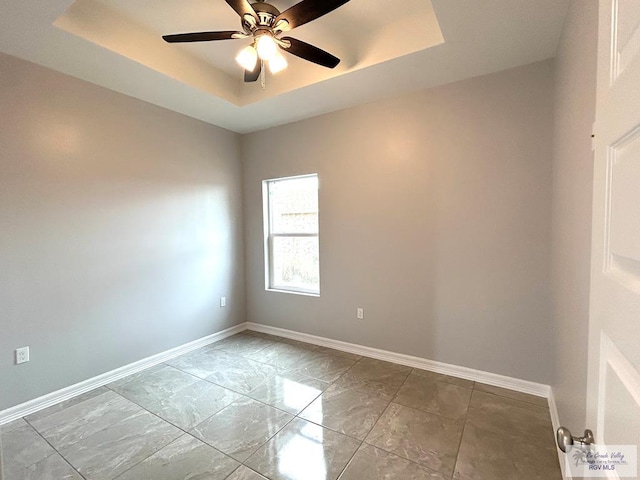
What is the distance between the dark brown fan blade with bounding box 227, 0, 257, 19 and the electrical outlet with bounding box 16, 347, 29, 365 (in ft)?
9.14

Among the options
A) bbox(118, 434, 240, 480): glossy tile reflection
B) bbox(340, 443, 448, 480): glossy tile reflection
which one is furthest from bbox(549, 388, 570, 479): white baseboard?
bbox(118, 434, 240, 480): glossy tile reflection

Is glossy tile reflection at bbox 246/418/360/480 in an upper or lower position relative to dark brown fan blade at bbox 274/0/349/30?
lower

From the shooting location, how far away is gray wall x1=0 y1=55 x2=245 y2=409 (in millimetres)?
2121

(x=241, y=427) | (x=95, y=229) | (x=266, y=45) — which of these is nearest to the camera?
(x=266, y=45)

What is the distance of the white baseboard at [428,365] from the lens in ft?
7.53

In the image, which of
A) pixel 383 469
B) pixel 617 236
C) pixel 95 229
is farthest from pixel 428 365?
pixel 95 229

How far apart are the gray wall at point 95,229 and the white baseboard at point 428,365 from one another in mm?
1197

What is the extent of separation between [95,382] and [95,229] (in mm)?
1334

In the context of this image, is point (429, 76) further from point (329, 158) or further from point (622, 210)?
point (622, 210)

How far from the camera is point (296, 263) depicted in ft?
12.0

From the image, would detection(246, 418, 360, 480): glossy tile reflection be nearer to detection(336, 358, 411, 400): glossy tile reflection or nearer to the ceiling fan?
detection(336, 358, 411, 400): glossy tile reflection

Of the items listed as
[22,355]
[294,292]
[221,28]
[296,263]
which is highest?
[221,28]

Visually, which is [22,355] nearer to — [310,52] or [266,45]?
A: [266,45]

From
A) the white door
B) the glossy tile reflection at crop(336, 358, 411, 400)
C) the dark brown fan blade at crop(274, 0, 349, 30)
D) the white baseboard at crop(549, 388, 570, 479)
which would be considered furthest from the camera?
the glossy tile reflection at crop(336, 358, 411, 400)
